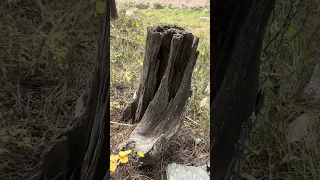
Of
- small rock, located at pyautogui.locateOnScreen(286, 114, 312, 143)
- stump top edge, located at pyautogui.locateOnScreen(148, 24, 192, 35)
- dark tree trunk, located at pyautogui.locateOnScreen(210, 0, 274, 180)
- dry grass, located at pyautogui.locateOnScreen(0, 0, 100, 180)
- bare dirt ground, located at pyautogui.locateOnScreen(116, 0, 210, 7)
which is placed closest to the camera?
dry grass, located at pyautogui.locateOnScreen(0, 0, 100, 180)

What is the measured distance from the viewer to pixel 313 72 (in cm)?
145

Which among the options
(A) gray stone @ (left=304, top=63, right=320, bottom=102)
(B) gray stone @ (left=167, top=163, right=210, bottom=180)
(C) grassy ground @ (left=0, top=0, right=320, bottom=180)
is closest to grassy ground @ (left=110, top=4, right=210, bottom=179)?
(B) gray stone @ (left=167, top=163, right=210, bottom=180)

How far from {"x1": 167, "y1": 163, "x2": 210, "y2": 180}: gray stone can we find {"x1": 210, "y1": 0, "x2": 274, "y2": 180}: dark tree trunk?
91cm

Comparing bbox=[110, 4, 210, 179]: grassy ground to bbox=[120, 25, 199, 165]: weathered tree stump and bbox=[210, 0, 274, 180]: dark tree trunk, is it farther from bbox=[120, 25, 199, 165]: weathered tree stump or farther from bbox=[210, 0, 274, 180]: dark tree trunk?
bbox=[210, 0, 274, 180]: dark tree trunk

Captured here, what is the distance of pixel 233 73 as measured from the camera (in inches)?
55.9

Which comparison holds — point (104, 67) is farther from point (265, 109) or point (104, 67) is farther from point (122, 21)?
point (122, 21)

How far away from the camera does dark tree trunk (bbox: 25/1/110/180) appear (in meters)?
1.38

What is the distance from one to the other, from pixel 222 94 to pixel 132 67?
2777 millimetres

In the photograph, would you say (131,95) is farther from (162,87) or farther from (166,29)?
(166,29)

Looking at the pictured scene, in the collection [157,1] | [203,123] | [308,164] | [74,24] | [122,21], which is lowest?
[203,123]

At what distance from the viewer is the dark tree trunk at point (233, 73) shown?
1354 mm

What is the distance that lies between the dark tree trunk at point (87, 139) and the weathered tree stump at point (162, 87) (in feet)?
3.43

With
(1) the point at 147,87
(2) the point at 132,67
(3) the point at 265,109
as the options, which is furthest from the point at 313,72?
(2) the point at 132,67

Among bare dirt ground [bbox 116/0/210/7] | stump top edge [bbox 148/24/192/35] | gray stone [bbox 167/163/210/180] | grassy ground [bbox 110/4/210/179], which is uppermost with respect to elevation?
bare dirt ground [bbox 116/0/210/7]
